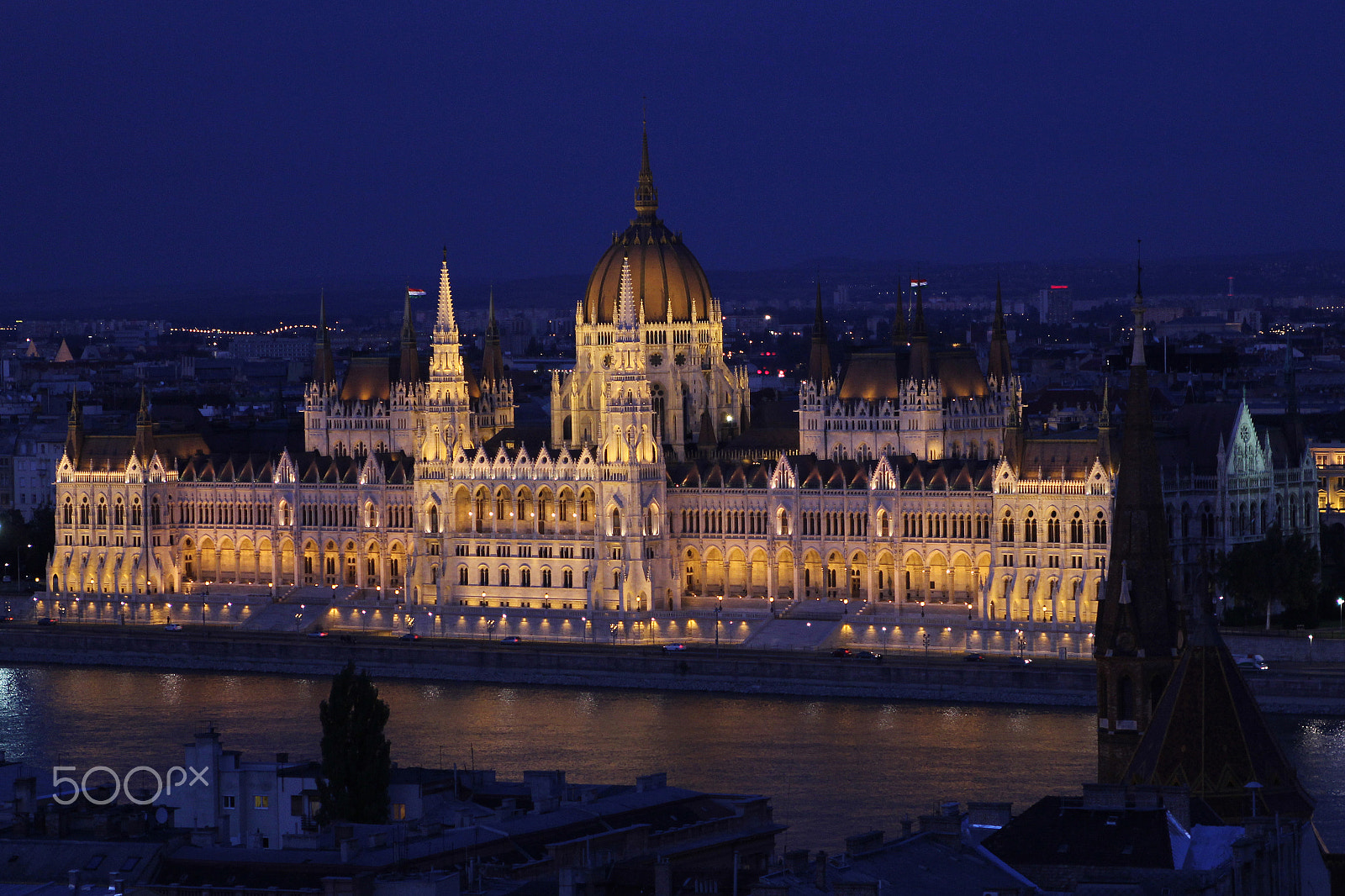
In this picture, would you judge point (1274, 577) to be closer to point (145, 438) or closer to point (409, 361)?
point (409, 361)

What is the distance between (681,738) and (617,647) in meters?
19.6

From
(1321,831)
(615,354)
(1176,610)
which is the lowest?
(1321,831)

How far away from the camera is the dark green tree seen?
11719 centimetres

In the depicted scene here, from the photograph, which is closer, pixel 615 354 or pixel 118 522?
pixel 615 354

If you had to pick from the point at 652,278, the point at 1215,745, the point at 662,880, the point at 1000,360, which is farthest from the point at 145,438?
the point at 662,880

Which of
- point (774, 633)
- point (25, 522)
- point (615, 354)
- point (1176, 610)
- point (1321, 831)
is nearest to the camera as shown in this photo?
point (1176, 610)

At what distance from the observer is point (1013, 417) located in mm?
127812

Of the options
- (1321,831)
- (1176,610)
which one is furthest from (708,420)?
(1176,610)

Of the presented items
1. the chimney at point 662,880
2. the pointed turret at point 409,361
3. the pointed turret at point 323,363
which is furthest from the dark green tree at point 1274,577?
the chimney at point 662,880

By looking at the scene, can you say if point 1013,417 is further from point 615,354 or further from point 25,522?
point 25,522

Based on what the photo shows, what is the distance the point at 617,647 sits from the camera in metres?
124

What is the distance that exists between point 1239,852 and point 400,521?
290 ft

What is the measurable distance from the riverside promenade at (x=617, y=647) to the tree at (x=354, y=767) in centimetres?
4630

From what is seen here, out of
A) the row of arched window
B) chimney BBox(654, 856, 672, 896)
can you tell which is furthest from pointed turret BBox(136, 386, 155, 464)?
chimney BBox(654, 856, 672, 896)
